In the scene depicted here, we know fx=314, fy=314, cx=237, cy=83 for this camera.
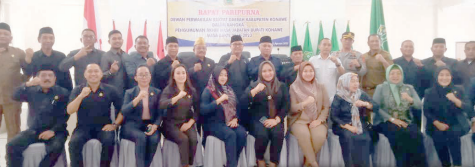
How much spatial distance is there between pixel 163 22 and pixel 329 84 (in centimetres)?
349

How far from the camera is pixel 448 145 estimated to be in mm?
3389

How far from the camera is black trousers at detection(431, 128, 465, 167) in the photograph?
335 centimetres

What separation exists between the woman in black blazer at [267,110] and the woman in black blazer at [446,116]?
161 centimetres

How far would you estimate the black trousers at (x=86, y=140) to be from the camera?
294 cm

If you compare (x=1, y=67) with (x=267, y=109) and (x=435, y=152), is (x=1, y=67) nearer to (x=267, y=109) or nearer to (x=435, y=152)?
(x=267, y=109)

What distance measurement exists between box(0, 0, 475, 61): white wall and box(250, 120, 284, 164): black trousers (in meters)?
3.10

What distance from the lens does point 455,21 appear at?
779 cm

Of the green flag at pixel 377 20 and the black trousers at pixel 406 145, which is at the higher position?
the green flag at pixel 377 20

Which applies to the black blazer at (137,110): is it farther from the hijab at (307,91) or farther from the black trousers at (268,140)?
the hijab at (307,91)

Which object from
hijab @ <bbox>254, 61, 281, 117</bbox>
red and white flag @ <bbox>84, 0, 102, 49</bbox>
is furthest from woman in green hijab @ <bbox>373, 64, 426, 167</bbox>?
red and white flag @ <bbox>84, 0, 102, 49</bbox>

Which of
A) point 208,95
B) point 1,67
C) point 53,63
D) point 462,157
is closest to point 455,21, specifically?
point 462,157

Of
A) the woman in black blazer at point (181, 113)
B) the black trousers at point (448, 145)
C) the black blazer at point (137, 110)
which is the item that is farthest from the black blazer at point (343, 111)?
the black blazer at point (137, 110)

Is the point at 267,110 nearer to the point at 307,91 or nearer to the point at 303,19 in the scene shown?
the point at 307,91

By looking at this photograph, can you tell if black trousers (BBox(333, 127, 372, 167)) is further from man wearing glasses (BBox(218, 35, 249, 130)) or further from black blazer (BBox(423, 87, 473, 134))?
man wearing glasses (BBox(218, 35, 249, 130))
